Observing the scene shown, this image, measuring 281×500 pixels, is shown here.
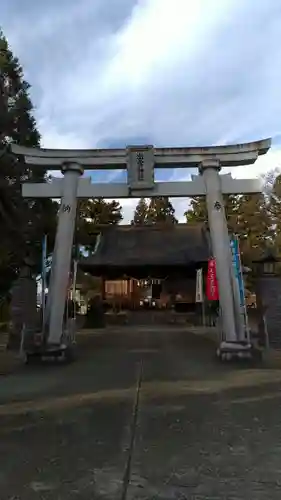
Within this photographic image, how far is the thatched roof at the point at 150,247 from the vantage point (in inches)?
1164

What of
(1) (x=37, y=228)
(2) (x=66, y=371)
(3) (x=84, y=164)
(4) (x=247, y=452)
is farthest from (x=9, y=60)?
(4) (x=247, y=452)

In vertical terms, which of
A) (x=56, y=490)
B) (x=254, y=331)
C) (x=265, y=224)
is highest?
(x=265, y=224)

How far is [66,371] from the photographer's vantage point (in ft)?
36.4

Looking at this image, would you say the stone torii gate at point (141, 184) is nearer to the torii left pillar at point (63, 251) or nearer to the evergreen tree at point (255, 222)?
the torii left pillar at point (63, 251)

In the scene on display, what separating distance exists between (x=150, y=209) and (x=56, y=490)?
155 feet

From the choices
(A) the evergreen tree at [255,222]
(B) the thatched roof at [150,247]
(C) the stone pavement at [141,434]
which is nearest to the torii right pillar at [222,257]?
(C) the stone pavement at [141,434]

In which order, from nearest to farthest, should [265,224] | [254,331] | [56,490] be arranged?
[56,490]
[254,331]
[265,224]

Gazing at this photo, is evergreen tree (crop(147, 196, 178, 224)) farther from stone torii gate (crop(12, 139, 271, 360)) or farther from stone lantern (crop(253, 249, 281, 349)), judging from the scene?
stone torii gate (crop(12, 139, 271, 360))

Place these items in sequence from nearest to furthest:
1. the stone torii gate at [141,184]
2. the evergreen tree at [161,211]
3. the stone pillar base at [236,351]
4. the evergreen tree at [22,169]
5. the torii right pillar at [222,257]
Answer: the stone pillar base at [236,351], the torii right pillar at [222,257], the stone torii gate at [141,184], the evergreen tree at [22,169], the evergreen tree at [161,211]

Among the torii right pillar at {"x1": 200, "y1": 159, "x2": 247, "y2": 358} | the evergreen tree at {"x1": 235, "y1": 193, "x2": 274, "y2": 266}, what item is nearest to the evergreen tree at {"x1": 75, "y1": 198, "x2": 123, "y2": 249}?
the evergreen tree at {"x1": 235, "y1": 193, "x2": 274, "y2": 266}

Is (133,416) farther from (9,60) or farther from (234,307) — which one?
(9,60)

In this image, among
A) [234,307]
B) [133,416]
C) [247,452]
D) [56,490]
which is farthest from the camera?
[234,307]

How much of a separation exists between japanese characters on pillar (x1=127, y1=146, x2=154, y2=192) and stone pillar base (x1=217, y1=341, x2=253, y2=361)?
4284 millimetres

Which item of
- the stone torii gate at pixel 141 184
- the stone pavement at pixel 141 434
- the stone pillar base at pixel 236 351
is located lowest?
the stone pavement at pixel 141 434
